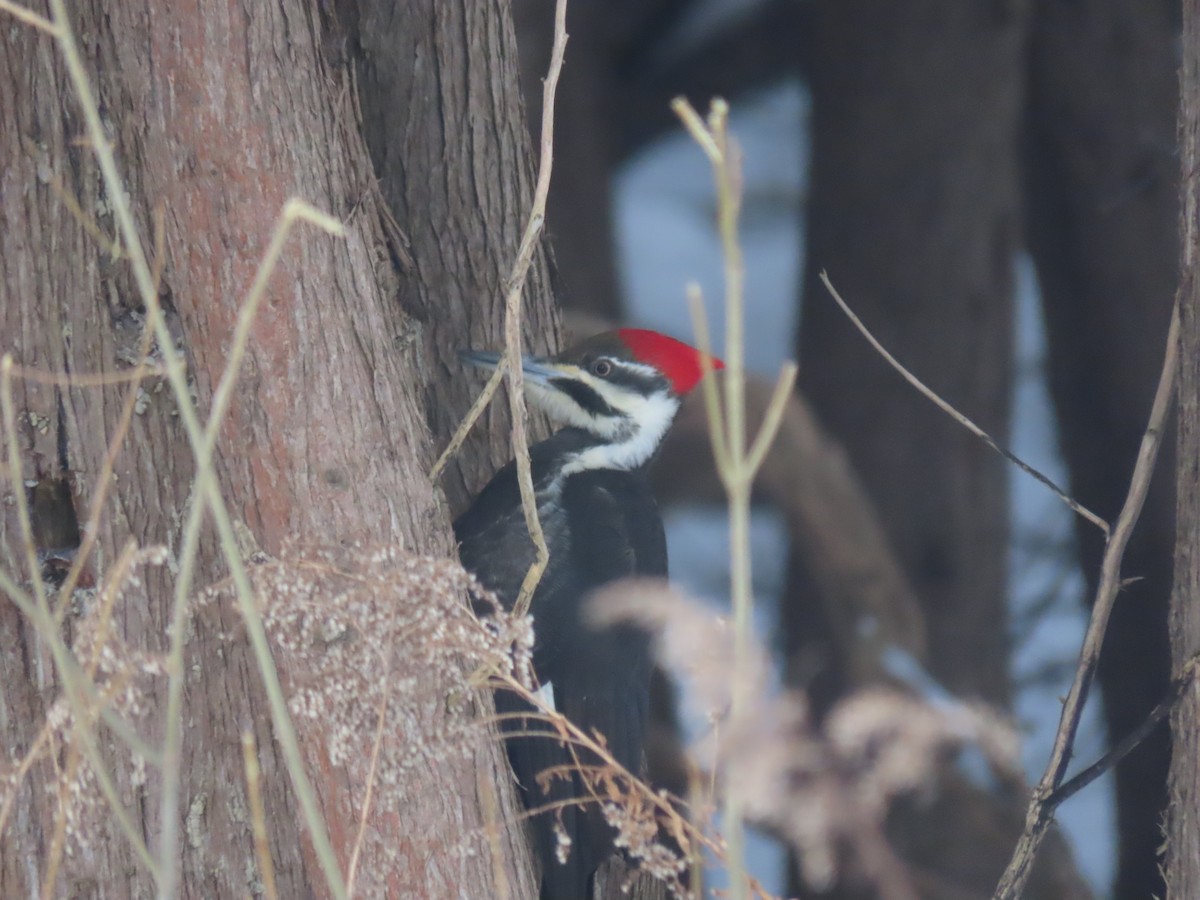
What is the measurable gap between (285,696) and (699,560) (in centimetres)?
502

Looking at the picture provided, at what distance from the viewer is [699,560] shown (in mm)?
6703

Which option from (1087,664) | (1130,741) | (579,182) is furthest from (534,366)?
(579,182)

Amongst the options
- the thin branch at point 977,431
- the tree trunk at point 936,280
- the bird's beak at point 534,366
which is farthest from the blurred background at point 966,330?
the thin branch at point 977,431

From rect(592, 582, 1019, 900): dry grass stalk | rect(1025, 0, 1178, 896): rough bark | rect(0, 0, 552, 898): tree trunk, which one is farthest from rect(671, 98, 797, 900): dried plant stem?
rect(1025, 0, 1178, 896): rough bark

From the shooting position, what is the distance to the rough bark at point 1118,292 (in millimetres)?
4555

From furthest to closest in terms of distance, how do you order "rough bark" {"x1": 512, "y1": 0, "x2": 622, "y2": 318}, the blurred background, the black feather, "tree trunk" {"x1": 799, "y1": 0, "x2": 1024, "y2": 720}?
"rough bark" {"x1": 512, "y1": 0, "x2": 622, "y2": 318}, "tree trunk" {"x1": 799, "y1": 0, "x2": 1024, "y2": 720}, the blurred background, the black feather

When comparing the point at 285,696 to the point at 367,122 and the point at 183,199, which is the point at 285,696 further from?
the point at 367,122

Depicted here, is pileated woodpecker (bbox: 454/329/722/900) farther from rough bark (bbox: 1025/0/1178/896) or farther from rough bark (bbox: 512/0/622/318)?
rough bark (bbox: 512/0/622/318)

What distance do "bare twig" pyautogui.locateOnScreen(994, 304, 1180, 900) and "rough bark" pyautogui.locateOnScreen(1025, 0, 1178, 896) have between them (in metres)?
2.61

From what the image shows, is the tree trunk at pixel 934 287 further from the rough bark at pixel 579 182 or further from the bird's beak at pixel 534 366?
the bird's beak at pixel 534 366

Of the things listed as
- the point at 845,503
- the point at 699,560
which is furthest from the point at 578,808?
the point at 699,560

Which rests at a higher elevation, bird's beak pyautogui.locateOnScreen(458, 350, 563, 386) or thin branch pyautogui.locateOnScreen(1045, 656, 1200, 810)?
bird's beak pyautogui.locateOnScreen(458, 350, 563, 386)

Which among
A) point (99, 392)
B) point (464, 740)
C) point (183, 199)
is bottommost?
point (464, 740)

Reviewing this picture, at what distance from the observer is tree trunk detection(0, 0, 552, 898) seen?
1.81 m
